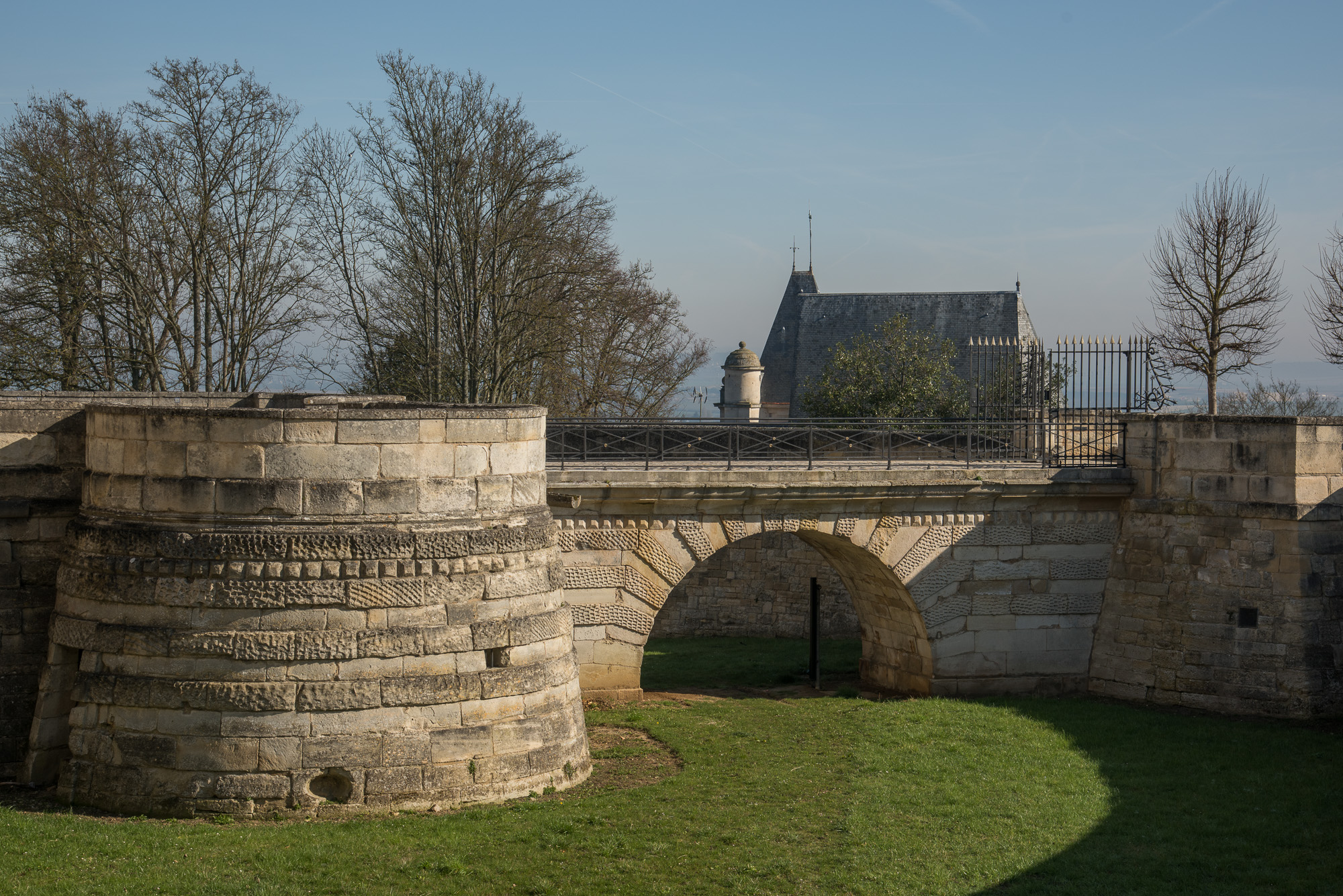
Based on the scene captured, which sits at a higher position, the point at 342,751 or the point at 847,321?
the point at 847,321

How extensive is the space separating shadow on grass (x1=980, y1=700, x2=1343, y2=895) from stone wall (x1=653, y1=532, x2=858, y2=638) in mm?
6486

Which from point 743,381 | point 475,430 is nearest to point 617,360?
point 743,381

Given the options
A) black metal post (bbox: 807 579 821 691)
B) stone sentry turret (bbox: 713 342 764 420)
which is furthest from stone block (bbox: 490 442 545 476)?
stone sentry turret (bbox: 713 342 764 420)

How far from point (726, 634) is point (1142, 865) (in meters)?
12.6

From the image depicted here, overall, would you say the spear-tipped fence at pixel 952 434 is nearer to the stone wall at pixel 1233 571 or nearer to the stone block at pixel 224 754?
the stone wall at pixel 1233 571

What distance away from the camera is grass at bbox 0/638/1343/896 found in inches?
337

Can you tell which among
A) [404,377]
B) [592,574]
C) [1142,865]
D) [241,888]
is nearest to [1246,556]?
[1142,865]

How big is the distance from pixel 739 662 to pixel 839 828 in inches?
351

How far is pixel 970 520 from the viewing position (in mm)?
15531

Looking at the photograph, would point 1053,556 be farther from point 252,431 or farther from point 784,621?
point 252,431

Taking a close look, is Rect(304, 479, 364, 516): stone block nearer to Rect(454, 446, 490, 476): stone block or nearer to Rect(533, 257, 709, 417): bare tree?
Rect(454, 446, 490, 476): stone block

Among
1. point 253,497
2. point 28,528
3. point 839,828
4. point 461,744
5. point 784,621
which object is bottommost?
point 839,828

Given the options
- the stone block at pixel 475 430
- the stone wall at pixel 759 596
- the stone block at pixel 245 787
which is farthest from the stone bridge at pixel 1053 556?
the stone wall at pixel 759 596

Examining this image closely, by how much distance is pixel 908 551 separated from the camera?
15305 millimetres
